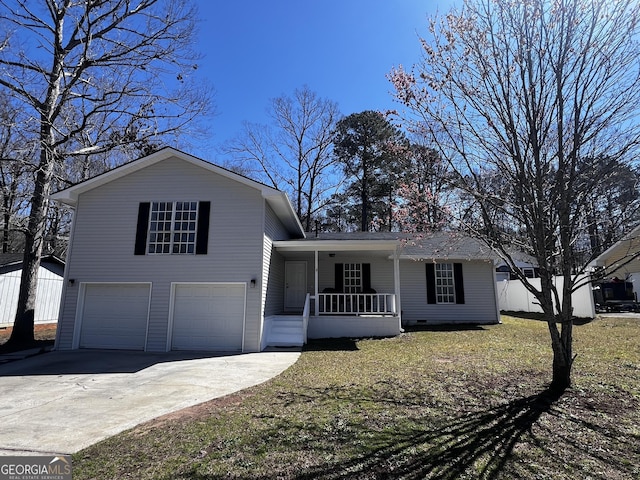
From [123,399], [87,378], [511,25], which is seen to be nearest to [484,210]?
[511,25]

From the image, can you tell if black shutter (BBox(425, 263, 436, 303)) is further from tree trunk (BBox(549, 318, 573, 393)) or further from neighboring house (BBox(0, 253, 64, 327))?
neighboring house (BBox(0, 253, 64, 327))

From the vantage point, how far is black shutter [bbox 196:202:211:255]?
1006 cm

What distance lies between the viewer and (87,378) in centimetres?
659

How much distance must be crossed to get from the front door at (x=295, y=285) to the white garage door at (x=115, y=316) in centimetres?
539

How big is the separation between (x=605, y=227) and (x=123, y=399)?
25.6 ft

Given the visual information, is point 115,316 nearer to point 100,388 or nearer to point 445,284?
point 100,388

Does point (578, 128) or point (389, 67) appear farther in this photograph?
point (389, 67)

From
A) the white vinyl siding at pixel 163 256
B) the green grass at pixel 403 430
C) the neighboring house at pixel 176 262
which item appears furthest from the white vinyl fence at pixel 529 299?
the white vinyl siding at pixel 163 256

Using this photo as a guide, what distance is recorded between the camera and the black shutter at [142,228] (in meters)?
10.2

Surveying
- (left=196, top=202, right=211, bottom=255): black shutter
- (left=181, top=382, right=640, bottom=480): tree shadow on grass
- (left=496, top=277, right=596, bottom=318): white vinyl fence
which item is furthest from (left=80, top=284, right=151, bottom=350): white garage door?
(left=496, top=277, right=596, bottom=318): white vinyl fence

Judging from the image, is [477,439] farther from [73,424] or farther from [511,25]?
[511,25]

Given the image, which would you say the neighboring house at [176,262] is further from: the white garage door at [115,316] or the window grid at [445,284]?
the window grid at [445,284]

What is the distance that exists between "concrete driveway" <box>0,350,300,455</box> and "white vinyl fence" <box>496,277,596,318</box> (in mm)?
12490

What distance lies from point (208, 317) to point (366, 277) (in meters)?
6.68
